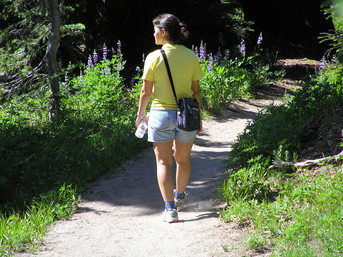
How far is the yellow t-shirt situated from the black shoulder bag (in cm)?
3

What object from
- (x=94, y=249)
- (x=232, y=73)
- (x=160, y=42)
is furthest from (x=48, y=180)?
(x=232, y=73)

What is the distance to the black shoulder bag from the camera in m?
4.84

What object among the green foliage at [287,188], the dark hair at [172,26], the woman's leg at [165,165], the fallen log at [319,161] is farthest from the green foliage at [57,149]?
the fallen log at [319,161]

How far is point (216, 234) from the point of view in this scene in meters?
4.80

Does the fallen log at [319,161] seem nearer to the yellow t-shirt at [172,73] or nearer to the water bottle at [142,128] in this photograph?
the yellow t-shirt at [172,73]

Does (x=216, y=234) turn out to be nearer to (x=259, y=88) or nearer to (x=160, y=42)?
(x=160, y=42)

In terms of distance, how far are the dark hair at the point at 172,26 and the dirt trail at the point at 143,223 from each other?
74.2 inches

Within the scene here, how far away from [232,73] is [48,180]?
21.0 feet

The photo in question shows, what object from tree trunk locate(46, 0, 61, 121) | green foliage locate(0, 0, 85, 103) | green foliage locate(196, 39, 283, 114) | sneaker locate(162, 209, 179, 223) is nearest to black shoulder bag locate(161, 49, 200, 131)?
sneaker locate(162, 209, 179, 223)

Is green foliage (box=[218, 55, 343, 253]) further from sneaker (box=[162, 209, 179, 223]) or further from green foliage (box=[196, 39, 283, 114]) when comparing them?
green foliage (box=[196, 39, 283, 114])

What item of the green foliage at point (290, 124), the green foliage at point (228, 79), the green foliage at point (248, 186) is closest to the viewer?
the green foliage at point (248, 186)

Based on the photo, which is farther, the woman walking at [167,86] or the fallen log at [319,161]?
the fallen log at [319,161]

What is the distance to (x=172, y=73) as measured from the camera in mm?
4891

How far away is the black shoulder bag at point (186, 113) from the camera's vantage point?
190 inches
